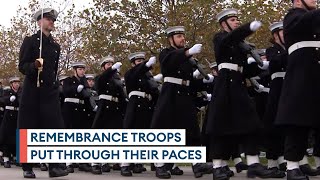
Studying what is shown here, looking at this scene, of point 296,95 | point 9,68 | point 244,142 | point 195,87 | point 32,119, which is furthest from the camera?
point 9,68

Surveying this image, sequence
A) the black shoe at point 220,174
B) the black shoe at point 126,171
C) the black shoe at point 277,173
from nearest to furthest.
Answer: the black shoe at point 220,174, the black shoe at point 277,173, the black shoe at point 126,171

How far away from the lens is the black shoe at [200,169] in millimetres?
8516

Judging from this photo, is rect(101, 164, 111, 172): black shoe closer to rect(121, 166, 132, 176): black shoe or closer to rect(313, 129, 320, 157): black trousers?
rect(121, 166, 132, 176): black shoe

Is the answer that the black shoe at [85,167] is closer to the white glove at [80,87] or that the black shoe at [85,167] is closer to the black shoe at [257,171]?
the white glove at [80,87]

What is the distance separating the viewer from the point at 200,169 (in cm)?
865

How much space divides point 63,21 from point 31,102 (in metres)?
27.7

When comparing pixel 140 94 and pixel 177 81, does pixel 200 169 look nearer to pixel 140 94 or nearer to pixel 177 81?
pixel 177 81

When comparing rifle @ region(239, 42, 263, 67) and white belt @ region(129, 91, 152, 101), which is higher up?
rifle @ region(239, 42, 263, 67)

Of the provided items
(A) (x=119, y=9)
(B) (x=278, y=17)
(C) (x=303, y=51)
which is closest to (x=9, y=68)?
(A) (x=119, y=9)

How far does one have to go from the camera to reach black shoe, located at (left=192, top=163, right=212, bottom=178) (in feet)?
27.9

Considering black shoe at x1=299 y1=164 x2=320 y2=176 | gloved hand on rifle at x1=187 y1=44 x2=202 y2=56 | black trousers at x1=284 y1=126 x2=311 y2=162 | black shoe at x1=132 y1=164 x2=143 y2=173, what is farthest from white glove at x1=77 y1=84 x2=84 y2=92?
black trousers at x1=284 y1=126 x2=311 y2=162

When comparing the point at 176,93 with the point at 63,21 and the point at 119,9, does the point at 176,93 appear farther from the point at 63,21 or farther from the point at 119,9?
the point at 63,21

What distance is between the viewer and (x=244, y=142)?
7.76 metres

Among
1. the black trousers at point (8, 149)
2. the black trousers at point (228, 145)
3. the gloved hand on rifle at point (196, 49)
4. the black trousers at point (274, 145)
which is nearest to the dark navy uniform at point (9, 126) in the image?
the black trousers at point (8, 149)
